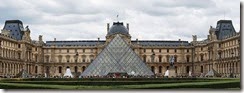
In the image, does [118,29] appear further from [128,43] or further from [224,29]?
[224,29]

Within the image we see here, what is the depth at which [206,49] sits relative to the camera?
312ft

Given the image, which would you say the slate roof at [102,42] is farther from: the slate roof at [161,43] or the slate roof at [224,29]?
the slate roof at [224,29]

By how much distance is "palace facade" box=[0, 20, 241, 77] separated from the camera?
84.3 m

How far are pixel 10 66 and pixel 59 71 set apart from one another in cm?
2689

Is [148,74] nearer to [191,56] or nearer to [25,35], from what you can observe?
[25,35]

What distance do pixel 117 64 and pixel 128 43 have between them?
42875 millimetres

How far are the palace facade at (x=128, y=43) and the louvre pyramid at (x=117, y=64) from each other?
76.1ft

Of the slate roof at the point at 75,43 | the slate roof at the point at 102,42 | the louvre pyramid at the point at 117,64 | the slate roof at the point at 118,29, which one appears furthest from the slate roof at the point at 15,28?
the louvre pyramid at the point at 117,64

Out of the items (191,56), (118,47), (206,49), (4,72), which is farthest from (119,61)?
(191,56)

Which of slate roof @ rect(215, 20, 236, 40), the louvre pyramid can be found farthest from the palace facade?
the louvre pyramid

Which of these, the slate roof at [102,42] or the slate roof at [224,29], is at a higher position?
the slate roof at [224,29]

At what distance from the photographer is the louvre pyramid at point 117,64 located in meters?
58.8

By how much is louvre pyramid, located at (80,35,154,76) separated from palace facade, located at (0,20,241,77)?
2319 centimetres

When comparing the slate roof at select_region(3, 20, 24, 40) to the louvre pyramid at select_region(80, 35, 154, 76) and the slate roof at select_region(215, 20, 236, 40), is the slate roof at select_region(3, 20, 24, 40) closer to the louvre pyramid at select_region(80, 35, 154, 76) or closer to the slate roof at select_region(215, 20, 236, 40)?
the louvre pyramid at select_region(80, 35, 154, 76)
